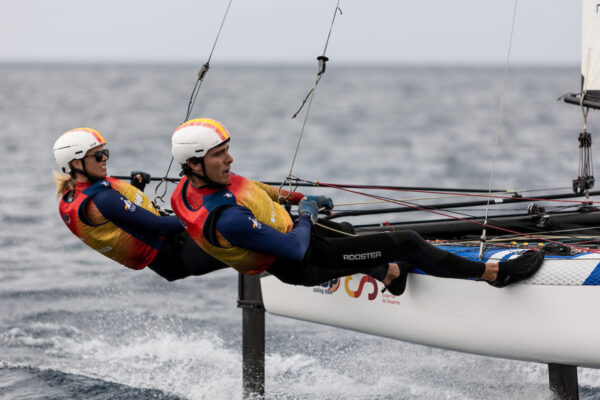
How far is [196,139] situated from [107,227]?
79 centimetres

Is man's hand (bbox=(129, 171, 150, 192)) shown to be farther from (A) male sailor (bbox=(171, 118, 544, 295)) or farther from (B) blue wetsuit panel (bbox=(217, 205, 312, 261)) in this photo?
(B) blue wetsuit panel (bbox=(217, 205, 312, 261))

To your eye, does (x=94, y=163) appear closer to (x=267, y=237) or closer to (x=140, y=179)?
(x=140, y=179)

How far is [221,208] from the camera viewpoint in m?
3.53

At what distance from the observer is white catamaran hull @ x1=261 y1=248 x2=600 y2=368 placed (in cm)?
389

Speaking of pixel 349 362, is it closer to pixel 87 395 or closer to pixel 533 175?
pixel 87 395

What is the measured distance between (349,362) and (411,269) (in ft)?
5.41

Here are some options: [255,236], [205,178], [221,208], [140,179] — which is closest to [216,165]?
[205,178]

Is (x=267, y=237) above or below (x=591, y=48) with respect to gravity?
below


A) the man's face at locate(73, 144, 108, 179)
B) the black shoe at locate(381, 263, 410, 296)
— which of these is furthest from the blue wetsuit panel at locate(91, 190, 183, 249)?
the black shoe at locate(381, 263, 410, 296)

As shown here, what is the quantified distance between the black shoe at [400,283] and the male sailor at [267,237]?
273 millimetres

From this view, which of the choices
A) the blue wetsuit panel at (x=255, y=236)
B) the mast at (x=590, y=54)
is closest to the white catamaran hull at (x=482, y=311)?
the blue wetsuit panel at (x=255, y=236)

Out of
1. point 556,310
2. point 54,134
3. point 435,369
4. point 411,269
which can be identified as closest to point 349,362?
point 435,369

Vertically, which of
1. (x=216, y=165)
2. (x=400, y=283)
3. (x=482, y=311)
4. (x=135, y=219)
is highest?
(x=216, y=165)

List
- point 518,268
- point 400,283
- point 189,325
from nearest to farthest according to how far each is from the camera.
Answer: point 518,268 < point 400,283 < point 189,325
